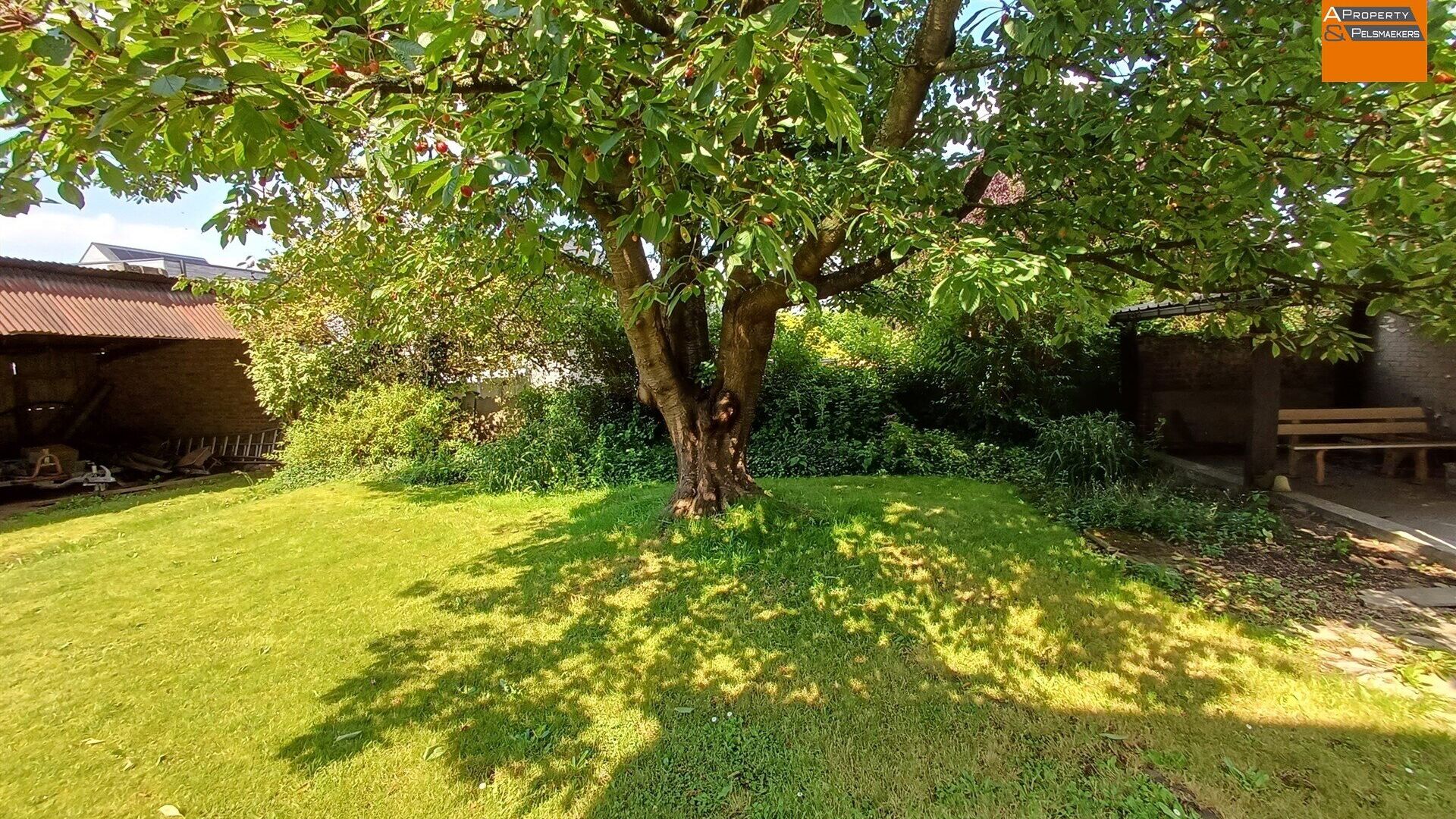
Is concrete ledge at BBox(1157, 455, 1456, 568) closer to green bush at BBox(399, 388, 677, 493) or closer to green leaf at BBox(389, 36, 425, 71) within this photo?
green bush at BBox(399, 388, 677, 493)

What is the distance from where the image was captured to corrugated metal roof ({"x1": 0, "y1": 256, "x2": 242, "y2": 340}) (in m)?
8.70

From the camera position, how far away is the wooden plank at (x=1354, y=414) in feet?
23.2

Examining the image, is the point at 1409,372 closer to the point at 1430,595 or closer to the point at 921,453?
the point at 1430,595

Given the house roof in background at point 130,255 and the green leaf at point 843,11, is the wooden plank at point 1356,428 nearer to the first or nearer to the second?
the green leaf at point 843,11

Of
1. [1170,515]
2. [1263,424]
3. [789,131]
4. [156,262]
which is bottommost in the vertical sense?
[1170,515]

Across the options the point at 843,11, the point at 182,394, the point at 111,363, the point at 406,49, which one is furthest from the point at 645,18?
the point at 111,363

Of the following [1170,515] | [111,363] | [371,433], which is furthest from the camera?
[111,363]

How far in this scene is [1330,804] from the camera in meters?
2.26

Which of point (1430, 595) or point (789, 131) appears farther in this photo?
point (789, 131)

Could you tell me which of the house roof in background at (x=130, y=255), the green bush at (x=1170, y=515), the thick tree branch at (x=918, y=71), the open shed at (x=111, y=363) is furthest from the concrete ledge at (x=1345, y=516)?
the house roof in background at (x=130, y=255)

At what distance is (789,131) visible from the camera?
5117 mm

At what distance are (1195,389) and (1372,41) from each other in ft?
25.3

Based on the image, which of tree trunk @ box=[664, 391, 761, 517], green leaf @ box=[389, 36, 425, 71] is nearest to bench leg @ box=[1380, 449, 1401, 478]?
tree trunk @ box=[664, 391, 761, 517]

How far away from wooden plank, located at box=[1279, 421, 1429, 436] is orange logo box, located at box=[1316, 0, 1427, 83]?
19.1 feet
